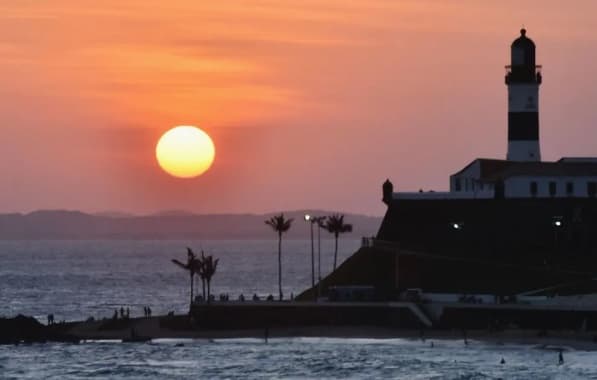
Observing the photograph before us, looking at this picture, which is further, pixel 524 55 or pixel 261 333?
pixel 524 55

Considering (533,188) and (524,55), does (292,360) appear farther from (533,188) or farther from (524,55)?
(524,55)

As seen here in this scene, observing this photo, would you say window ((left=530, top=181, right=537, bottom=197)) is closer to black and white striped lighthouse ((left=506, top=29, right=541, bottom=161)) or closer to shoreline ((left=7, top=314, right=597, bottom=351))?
black and white striped lighthouse ((left=506, top=29, right=541, bottom=161))

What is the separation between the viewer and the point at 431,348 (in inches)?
4131

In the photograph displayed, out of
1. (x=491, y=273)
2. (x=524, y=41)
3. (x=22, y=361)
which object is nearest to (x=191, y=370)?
(x=22, y=361)

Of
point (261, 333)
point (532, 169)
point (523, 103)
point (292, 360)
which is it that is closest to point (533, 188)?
point (532, 169)

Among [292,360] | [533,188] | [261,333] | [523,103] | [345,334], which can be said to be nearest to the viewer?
[292,360]

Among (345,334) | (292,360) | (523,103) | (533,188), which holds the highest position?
(523,103)

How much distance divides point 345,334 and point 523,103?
29656mm

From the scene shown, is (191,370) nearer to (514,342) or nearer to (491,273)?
(514,342)

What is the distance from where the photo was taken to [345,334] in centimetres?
11094

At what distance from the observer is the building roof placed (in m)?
128

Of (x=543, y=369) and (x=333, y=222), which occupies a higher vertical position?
(x=333, y=222)

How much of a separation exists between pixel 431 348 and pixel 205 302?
16754mm

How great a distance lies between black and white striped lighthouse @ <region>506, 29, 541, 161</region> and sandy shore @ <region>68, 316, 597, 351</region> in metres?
27.3
